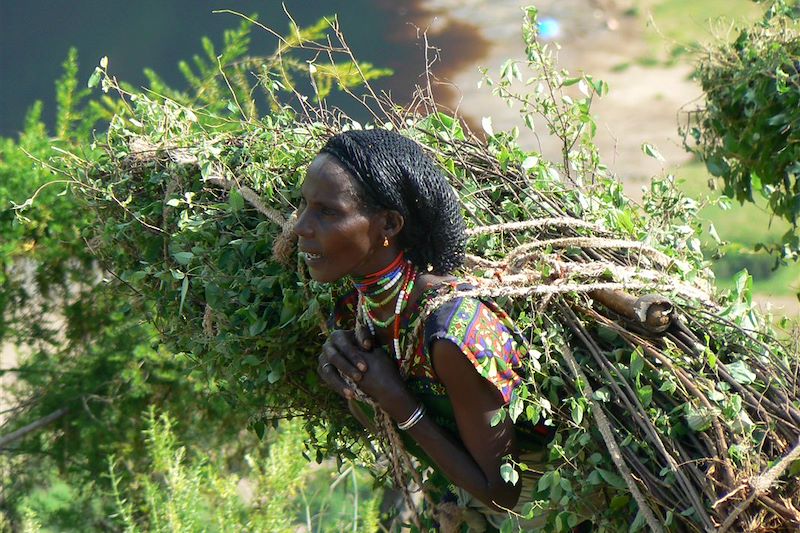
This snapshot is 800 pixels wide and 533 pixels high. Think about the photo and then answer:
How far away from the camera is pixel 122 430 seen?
14.2 ft

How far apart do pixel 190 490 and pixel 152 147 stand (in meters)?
1.13

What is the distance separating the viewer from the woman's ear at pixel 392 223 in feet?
5.89

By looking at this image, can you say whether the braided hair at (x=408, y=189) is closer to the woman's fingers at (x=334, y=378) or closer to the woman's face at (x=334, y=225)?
the woman's face at (x=334, y=225)

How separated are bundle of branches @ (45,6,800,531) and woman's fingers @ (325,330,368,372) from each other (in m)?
0.13

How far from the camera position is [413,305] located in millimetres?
1848

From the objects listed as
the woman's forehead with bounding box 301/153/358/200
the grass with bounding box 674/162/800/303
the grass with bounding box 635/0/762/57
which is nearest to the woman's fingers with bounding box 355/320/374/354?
the woman's forehead with bounding box 301/153/358/200

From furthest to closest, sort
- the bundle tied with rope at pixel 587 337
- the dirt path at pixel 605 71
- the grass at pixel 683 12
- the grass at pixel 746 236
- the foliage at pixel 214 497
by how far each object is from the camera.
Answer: the grass at pixel 683 12 → the dirt path at pixel 605 71 → the grass at pixel 746 236 → the foliage at pixel 214 497 → the bundle tied with rope at pixel 587 337

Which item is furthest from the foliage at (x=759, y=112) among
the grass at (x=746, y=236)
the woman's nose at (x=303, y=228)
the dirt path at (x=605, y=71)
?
the dirt path at (x=605, y=71)

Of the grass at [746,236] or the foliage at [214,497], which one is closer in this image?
the foliage at [214,497]

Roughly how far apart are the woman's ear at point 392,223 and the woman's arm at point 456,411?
0.22 m

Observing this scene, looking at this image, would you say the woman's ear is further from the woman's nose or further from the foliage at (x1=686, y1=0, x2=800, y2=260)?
the foliage at (x1=686, y1=0, x2=800, y2=260)

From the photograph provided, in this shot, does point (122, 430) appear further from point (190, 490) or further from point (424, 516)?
point (424, 516)

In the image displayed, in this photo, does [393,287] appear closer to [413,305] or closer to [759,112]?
[413,305]

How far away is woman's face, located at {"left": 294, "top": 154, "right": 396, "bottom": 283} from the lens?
1.77 meters
